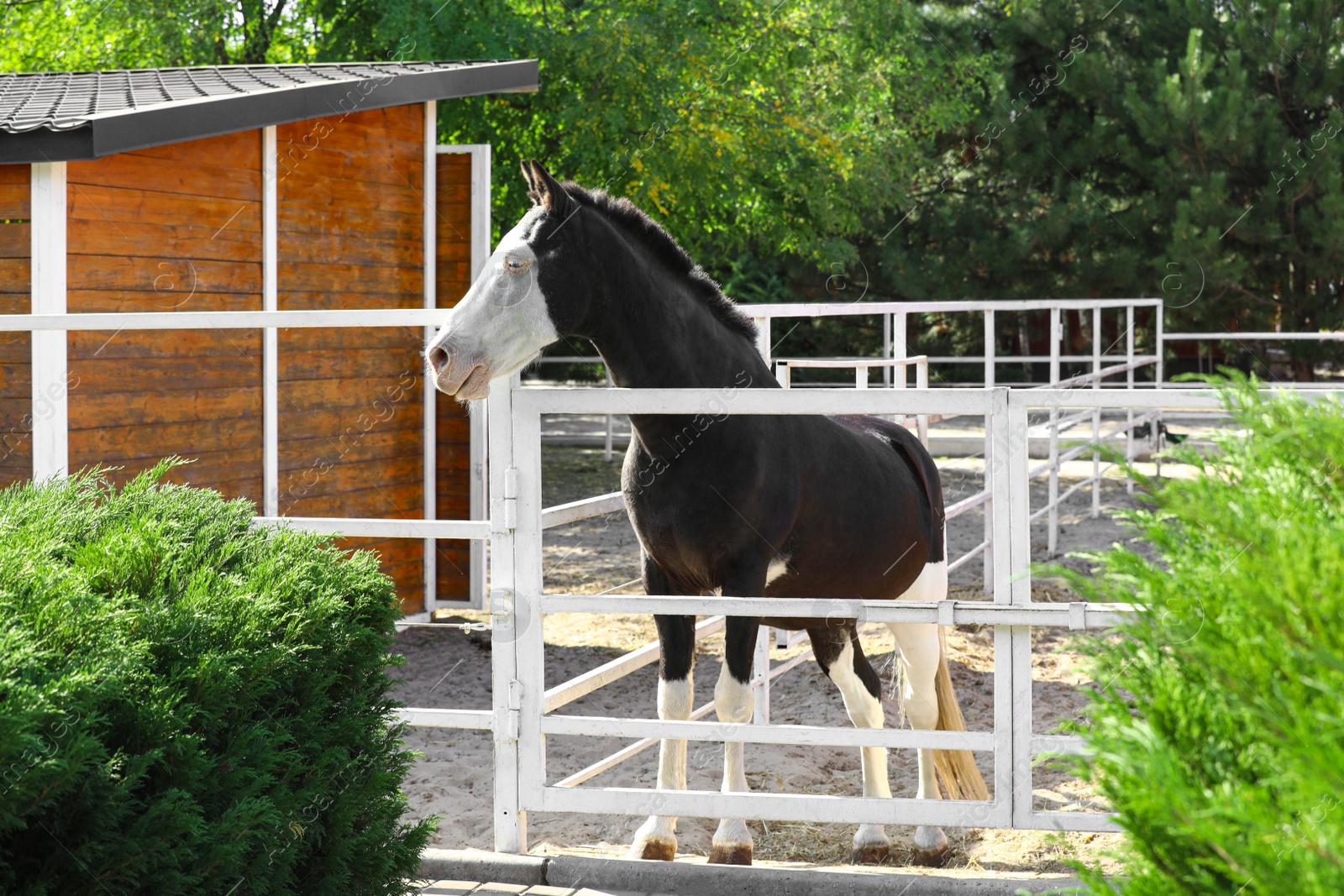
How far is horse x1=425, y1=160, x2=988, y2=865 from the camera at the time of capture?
3.02m

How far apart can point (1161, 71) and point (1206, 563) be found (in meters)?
18.1

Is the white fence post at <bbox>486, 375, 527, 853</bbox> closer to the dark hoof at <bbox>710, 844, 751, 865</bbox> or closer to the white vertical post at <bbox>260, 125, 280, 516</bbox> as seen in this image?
the dark hoof at <bbox>710, 844, 751, 865</bbox>

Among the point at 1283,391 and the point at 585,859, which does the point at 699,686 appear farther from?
the point at 1283,391

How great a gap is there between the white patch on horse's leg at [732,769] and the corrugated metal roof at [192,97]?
3317 millimetres

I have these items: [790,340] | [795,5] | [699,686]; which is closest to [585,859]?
[699,686]

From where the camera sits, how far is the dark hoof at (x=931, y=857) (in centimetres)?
366

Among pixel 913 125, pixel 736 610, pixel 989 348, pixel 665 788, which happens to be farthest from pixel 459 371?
pixel 913 125

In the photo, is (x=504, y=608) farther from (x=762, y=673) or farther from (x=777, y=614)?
(x=762, y=673)

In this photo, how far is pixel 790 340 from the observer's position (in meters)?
24.9

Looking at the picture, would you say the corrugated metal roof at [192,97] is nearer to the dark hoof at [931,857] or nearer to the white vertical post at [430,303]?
the white vertical post at [430,303]

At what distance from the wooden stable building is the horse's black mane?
259 cm

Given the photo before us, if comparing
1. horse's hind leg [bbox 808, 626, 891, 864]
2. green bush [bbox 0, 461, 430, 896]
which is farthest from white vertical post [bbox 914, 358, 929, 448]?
green bush [bbox 0, 461, 430, 896]

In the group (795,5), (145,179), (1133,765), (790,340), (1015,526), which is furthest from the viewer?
(790,340)

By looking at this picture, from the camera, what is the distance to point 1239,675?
1226mm
